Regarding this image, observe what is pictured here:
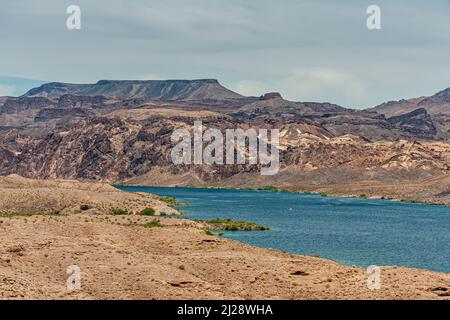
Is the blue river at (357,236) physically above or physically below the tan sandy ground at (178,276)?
below

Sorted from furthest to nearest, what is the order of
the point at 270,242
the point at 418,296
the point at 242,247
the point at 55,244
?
the point at 270,242
the point at 242,247
the point at 55,244
the point at 418,296

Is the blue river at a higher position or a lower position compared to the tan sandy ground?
lower

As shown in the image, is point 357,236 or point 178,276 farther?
point 357,236

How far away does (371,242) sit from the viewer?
112 metres

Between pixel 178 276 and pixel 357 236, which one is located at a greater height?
pixel 178 276

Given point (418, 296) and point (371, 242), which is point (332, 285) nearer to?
point (418, 296)

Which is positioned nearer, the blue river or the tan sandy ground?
the tan sandy ground

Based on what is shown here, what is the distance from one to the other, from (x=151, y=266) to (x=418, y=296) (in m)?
21.2

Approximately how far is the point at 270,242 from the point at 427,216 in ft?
306

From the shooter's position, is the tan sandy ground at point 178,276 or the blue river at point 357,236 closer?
the tan sandy ground at point 178,276

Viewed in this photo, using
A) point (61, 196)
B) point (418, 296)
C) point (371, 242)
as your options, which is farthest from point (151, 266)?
point (61, 196)
